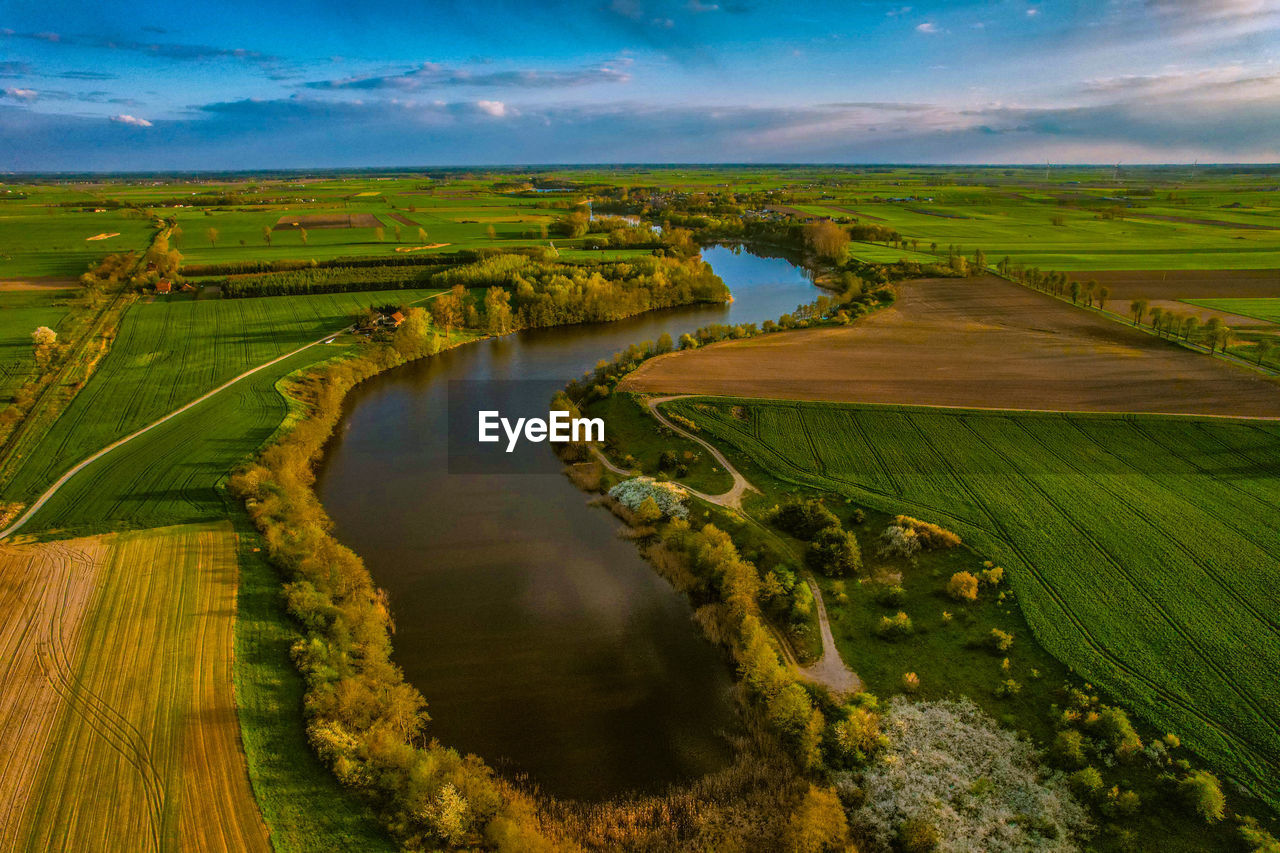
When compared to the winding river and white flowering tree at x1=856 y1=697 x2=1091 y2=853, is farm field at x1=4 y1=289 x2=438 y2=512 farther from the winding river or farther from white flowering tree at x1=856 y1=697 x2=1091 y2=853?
white flowering tree at x1=856 y1=697 x2=1091 y2=853

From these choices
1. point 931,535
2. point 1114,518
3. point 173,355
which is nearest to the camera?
point 931,535

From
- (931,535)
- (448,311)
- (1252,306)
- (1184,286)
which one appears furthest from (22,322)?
(1184,286)

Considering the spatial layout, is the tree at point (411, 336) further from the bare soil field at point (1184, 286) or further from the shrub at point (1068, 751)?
the bare soil field at point (1184, 286)

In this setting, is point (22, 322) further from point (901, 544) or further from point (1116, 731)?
point (1116, 731)

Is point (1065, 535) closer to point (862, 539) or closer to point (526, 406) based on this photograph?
point (862, 539)

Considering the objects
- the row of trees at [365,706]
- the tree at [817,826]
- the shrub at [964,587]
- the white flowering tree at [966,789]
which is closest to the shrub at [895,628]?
the shrub at [964,587]

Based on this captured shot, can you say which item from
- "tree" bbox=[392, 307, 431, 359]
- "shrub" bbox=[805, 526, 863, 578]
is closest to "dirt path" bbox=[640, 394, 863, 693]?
"shrub" bbox=[805, 526, 863, 578]

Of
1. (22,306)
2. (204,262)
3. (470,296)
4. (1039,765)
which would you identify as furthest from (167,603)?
(204,262)
